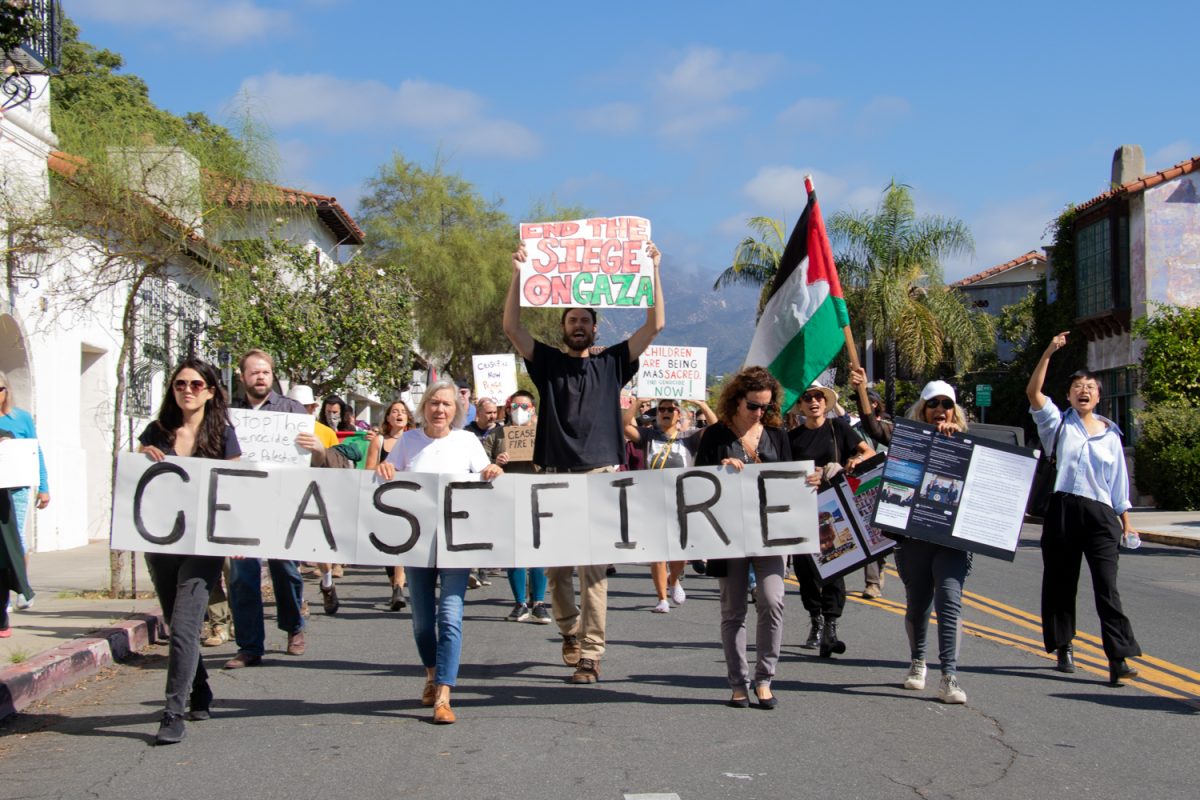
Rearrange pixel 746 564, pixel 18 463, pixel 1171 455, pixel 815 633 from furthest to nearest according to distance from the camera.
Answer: pixel 1171 455
pixel 18 463
pixel 815 633
pixel 746 564

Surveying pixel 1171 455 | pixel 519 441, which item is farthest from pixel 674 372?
pixel 1171 455

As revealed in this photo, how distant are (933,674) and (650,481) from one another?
2.44 metres

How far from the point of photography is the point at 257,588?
8.19 meters

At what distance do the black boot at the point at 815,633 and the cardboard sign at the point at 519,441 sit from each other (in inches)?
128

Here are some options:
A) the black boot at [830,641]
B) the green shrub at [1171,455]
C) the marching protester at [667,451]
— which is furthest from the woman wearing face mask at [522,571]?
the green shrub at [1171,455]

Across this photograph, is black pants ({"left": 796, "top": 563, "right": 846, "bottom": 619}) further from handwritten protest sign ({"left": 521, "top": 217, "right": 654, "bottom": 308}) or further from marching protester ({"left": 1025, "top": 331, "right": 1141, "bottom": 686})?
handwritten protest sign ({"left": 521, "top": 217, "right": 654, "bottom": 308})

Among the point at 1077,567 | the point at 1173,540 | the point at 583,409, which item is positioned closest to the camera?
the point at 583,409

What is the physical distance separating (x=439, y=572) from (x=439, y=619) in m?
0.39

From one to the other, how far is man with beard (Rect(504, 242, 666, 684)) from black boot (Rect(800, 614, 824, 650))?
6.62 ft

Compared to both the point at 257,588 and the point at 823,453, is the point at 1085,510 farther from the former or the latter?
the point at 257,588

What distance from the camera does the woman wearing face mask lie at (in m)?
10.6

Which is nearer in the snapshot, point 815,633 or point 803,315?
point 803,315

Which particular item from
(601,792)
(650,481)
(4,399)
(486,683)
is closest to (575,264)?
(650,481)

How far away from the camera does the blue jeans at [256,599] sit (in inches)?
319
